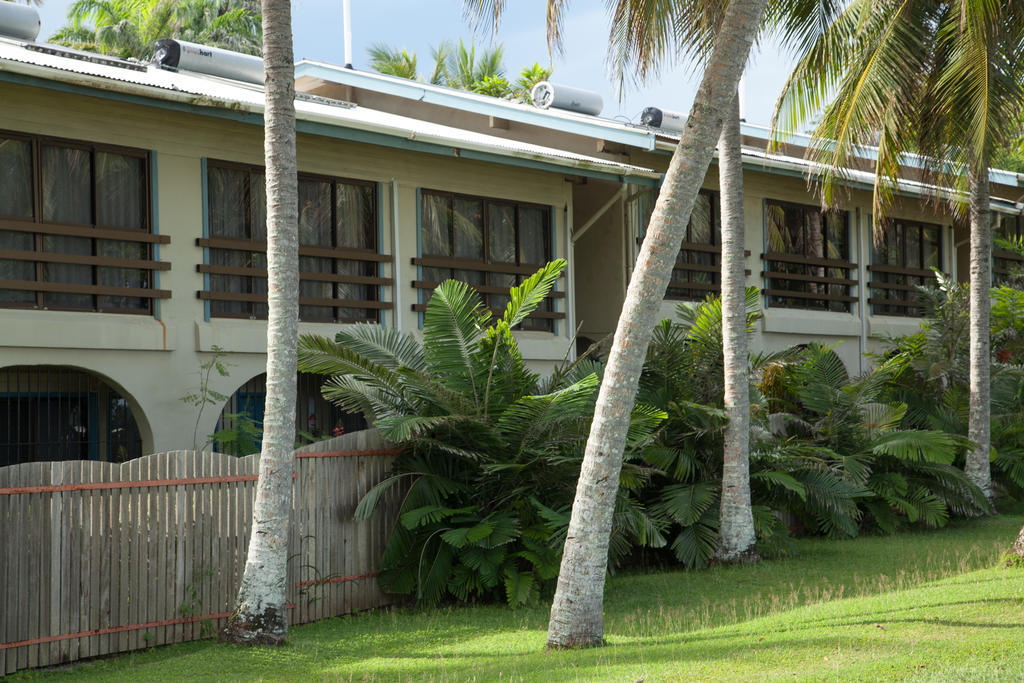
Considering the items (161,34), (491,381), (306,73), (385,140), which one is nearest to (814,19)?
(385,140)

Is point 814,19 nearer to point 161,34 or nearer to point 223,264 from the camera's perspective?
point 223,264

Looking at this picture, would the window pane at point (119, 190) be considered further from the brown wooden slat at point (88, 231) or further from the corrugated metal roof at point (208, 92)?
the corrugated metal roof at point (208, 92)

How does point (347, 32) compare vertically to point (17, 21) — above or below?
above

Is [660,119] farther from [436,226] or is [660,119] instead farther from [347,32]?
[436,226]

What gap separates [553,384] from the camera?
37.9 feet

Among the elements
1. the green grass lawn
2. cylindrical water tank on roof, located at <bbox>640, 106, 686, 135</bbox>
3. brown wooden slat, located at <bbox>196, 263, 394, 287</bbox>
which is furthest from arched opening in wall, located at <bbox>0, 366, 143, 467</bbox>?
cylindrical water tank on roof, located at <bbox>640, 106, 686, 135</bbox>

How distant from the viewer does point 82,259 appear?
40.2 feet

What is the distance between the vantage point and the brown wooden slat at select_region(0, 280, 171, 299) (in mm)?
11672

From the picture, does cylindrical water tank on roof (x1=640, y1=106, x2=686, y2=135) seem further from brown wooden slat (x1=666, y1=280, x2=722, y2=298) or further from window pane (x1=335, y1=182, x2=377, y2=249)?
window pane (x1=335, y1=182, x2=377, y2=249)

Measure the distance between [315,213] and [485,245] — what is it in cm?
282

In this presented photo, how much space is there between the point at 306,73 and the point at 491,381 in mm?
11748

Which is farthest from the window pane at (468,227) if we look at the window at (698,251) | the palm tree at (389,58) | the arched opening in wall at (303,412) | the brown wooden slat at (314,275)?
the palm tree at (389,58)

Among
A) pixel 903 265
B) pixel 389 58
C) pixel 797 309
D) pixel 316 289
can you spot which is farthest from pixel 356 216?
pixel 389 58

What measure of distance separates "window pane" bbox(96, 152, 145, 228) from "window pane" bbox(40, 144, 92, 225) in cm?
13
